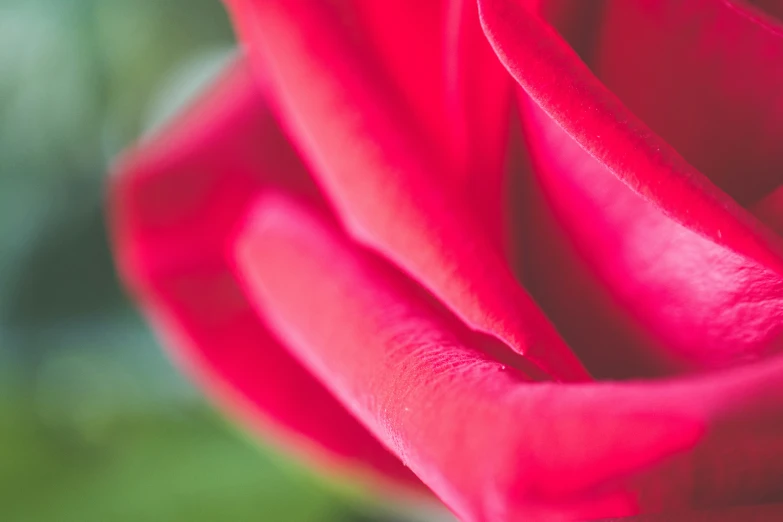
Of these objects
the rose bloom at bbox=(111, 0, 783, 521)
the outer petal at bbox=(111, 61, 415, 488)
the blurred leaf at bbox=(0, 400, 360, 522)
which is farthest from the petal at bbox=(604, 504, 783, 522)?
the blurred leaf at bbox=(0, 400, 360, 522)

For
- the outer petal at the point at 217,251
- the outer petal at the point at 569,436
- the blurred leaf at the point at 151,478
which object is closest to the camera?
the outer petal at the point at 569,436

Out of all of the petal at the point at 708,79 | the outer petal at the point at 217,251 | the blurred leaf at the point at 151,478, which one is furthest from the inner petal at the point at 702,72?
the blurred leaf at the point at 151,478

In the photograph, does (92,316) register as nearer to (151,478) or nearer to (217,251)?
(151,478)

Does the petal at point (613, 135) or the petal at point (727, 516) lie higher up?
the petal at point (613, 135)

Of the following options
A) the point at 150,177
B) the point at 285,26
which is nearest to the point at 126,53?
the point at 150,177

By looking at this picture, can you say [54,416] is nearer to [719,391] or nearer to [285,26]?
[285,26]

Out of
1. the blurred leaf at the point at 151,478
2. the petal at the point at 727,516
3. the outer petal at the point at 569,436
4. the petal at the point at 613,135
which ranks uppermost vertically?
the blurred leaf at the point at 151,478

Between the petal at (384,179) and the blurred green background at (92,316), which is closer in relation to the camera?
the petal at (384,179)

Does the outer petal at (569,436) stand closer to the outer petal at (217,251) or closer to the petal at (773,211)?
the petal at (773,211)
